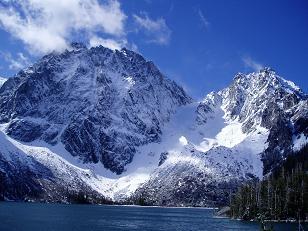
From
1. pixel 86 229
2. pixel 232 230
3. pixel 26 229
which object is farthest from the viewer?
pixel 232 230

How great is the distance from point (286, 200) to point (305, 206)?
7.16m

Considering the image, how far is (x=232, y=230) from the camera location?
16212 cm

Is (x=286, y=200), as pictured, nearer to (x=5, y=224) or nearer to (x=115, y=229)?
(x=115, y=229)

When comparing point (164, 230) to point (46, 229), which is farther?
point (164, 230)

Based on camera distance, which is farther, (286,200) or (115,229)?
(286,200)

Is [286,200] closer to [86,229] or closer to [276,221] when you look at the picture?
[276,221]

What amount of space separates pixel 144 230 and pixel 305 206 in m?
72.6

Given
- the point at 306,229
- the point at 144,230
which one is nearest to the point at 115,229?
the point at 144,230

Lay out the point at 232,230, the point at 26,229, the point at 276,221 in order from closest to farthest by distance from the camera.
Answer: the point at 26,229 < the point at 232,230 < the point at 276,221

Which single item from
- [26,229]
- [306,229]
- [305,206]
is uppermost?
[305,206]

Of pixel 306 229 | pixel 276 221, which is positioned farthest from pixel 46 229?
pixel 276 221

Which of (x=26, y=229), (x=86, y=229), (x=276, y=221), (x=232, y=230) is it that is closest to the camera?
(x=26, y=229)

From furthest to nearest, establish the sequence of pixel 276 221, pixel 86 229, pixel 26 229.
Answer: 1. pixel 276 221
2. pixel 86 229
3. pixel 26 229

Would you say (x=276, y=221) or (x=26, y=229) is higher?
(x=276, y=221)
